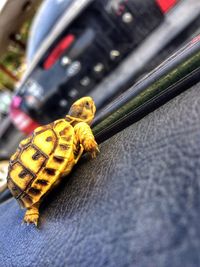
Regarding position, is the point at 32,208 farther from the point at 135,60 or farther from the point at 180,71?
the point at 135,60

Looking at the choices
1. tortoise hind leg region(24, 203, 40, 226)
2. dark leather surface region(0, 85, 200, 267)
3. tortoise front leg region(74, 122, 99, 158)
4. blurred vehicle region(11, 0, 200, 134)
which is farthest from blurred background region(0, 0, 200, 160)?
dark leather surface region(0, 85, 200, 267)

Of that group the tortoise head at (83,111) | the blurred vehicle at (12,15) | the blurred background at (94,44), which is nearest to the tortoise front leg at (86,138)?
the tortoise head at (83,111)

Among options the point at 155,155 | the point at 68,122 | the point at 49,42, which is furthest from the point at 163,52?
the point at 155,155

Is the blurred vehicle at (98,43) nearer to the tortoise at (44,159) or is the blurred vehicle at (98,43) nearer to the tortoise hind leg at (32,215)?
the tortoise at (44,159)

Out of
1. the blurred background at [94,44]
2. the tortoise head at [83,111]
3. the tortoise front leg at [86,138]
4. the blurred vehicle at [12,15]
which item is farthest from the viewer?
the blurred vehicle at [12,15]

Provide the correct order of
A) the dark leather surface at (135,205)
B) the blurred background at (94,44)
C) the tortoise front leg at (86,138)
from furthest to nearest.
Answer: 1. the blurred background at (94,44)
2. the tortoise front leg at (86,138)
3. the dark leather surface at (135,205)

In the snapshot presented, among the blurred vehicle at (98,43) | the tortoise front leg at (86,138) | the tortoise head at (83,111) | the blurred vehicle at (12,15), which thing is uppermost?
the blurred vehicle at (12,15)

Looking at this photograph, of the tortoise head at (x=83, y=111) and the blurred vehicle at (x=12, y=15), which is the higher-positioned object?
the blurred vehicle at (x=12, y=15)
